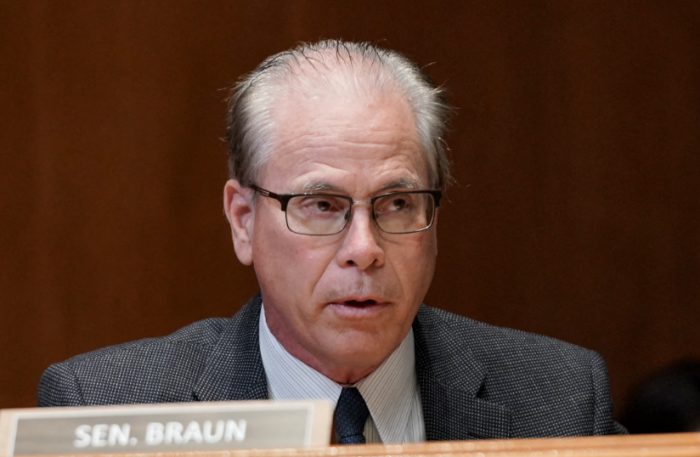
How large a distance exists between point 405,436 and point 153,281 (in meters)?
0.99

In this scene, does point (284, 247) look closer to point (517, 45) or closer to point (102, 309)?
point (102, 309)

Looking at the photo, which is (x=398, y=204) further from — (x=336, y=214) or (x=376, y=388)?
(x=376, y=388)

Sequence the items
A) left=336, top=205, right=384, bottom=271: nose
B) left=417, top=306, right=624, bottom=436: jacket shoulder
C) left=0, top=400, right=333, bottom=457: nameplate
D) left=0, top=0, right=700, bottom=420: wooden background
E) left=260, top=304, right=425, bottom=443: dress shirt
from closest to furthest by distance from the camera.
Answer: left=0, top=400, right=333, bottom=457: nameplate → left=336, top=205, right=384, bottom=271: nose → left=260, top=304, right=425, bottom=443: dress shirt → left=417, top=306, right=624, bottom=436: jacket shoulder → left=0, top=0, right=700, bottom=420: wooden background

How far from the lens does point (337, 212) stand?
58.2 inches

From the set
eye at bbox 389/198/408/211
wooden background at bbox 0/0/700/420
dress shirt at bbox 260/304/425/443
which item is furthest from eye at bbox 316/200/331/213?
wooden background at bbox 0/0/700/420

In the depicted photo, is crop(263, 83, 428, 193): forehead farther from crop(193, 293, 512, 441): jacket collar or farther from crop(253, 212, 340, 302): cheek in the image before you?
crop(193, 293, 512, 441): jacket collar

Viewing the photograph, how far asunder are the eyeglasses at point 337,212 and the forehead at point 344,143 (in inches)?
0.7

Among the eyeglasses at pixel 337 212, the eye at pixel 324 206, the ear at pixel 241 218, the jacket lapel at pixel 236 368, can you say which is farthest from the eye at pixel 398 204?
the jacket lapel at pixel 236 368

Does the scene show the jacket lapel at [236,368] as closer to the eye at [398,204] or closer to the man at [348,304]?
the man at [348,304]

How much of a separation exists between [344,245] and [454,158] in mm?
1068

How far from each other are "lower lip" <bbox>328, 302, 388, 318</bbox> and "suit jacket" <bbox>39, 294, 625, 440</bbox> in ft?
0.84

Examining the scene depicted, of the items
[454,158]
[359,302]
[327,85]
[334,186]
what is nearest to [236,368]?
[359,302]

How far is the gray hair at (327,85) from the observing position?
1.59 metres

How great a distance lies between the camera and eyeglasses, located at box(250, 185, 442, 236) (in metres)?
1.47
